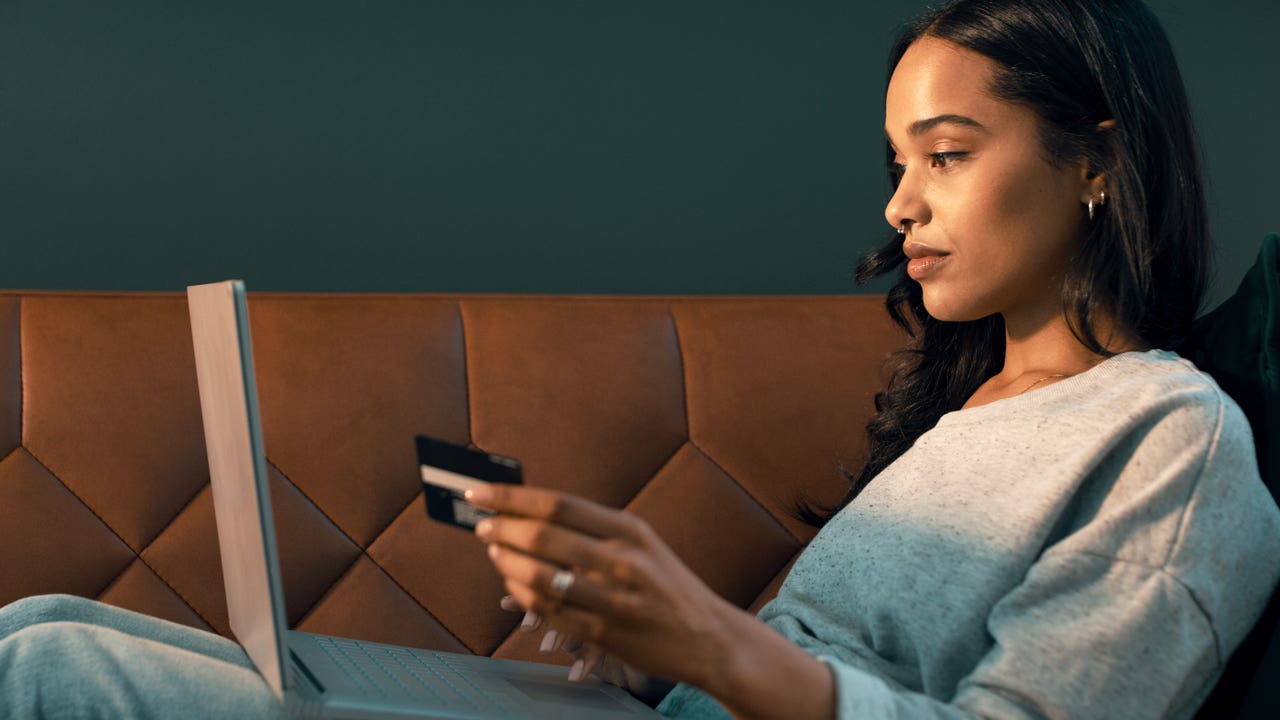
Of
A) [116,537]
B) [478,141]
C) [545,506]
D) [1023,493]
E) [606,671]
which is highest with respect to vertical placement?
[478,141]

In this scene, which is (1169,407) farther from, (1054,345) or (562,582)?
(562,582)

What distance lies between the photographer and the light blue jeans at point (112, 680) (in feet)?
2.60

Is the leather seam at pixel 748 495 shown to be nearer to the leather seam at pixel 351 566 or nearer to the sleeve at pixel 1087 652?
the leather seam at pixel 351 566

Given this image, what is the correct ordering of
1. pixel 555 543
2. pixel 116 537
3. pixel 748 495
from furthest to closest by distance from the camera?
pixel 748 495
pixel 116 537
pixel 555 543

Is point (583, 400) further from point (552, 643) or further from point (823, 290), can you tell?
point (823, 290)

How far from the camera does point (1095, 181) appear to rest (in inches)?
41.6

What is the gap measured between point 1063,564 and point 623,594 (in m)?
0.38

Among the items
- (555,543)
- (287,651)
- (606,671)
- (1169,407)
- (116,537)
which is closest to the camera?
(555,543)

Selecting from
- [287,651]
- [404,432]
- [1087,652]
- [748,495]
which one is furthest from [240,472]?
[748,495]

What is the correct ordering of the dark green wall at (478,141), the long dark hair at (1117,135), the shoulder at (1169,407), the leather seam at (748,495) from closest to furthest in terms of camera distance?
the shoulder at (1169,407) < the long dark hair at (1117,135) < the leather seam at (748,495) < the dark green wall at (478,141)

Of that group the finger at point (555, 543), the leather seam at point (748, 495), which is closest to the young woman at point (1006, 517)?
the finger at point (555, 543)

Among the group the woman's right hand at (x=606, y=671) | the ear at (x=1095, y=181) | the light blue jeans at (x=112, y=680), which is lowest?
the woman's right hand at (x=606, y=671)

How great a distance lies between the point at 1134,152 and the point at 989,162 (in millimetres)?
131

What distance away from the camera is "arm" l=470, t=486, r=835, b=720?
2.15 ft
